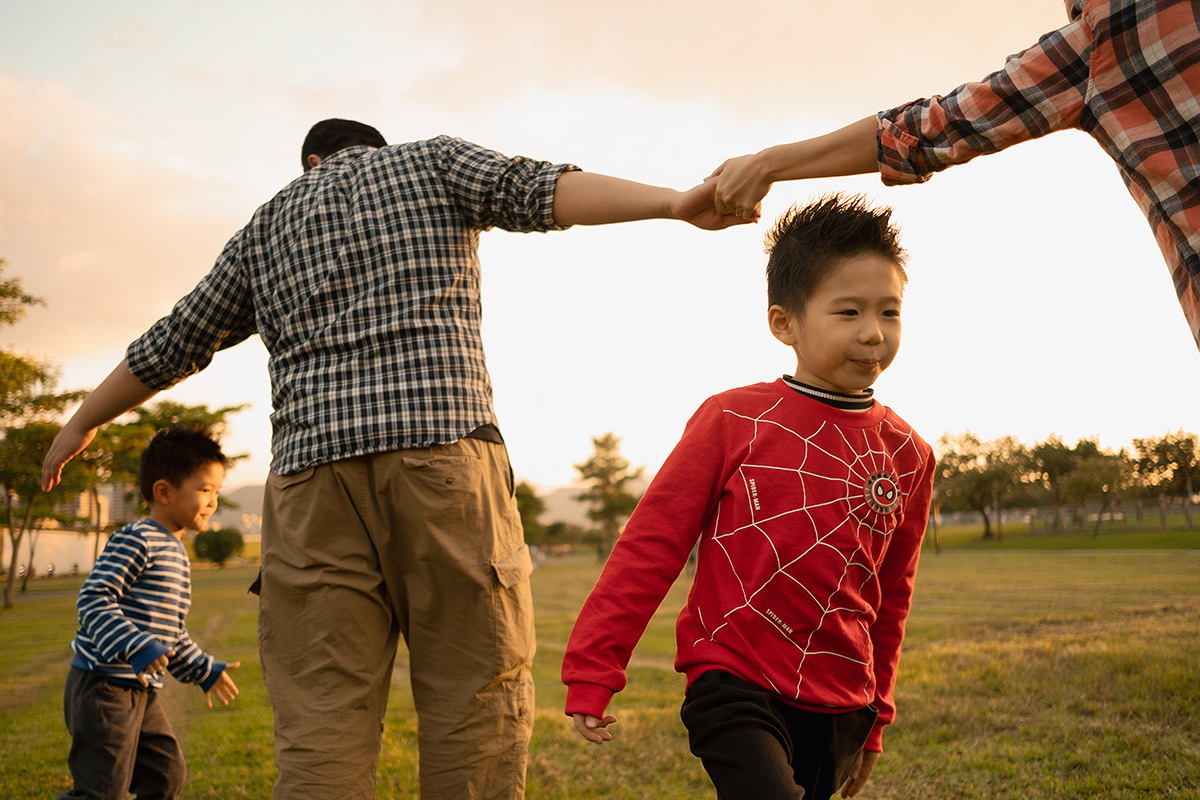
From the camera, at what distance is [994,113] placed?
140 cm

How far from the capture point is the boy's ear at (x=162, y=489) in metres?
3.35

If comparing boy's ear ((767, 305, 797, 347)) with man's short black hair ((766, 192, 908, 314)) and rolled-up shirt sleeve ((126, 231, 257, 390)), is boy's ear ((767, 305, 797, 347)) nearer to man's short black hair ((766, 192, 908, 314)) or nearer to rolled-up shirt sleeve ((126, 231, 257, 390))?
man's short black hair ((766, 192, 908, 314))

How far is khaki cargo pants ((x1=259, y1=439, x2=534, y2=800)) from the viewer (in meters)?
2.07

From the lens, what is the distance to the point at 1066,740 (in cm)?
360

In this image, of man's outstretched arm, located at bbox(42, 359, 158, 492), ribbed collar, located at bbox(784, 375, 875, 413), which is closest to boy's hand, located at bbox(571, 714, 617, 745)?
ribbed collar, located at bbox(784, 375, 875, 413)

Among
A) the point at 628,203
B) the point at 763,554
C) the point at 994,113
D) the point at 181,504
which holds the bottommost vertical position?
the point at 763,554

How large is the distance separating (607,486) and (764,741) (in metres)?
60.7

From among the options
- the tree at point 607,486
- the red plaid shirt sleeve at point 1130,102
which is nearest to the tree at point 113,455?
the red plaid shirt sleeve at point 1130,102

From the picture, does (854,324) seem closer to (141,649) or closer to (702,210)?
(702,210)

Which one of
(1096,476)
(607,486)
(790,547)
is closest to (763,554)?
(790,547)

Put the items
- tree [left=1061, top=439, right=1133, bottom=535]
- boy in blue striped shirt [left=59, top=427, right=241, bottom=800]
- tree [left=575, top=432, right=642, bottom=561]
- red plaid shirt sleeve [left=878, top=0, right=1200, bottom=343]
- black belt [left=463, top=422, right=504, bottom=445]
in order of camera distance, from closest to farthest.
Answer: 1. red plaid shirt sleeve [left=878, top=0, right=1200, bottom=343]
2. black belt [left=463, top=422, right=504, bottom=445]
3. boy in blue striped shirt [left=59, top=427, right=241, bottom=800]
4. tree [left=1061, top=439, right=1133, bottom=535]
5. tree [left=575, top=432, right=642, bottom=561]

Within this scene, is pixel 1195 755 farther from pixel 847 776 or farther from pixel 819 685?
pixel 819 685

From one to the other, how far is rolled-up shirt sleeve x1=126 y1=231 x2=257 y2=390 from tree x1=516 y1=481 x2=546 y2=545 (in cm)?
5774

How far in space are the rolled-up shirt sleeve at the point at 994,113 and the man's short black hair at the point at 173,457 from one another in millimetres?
3010
